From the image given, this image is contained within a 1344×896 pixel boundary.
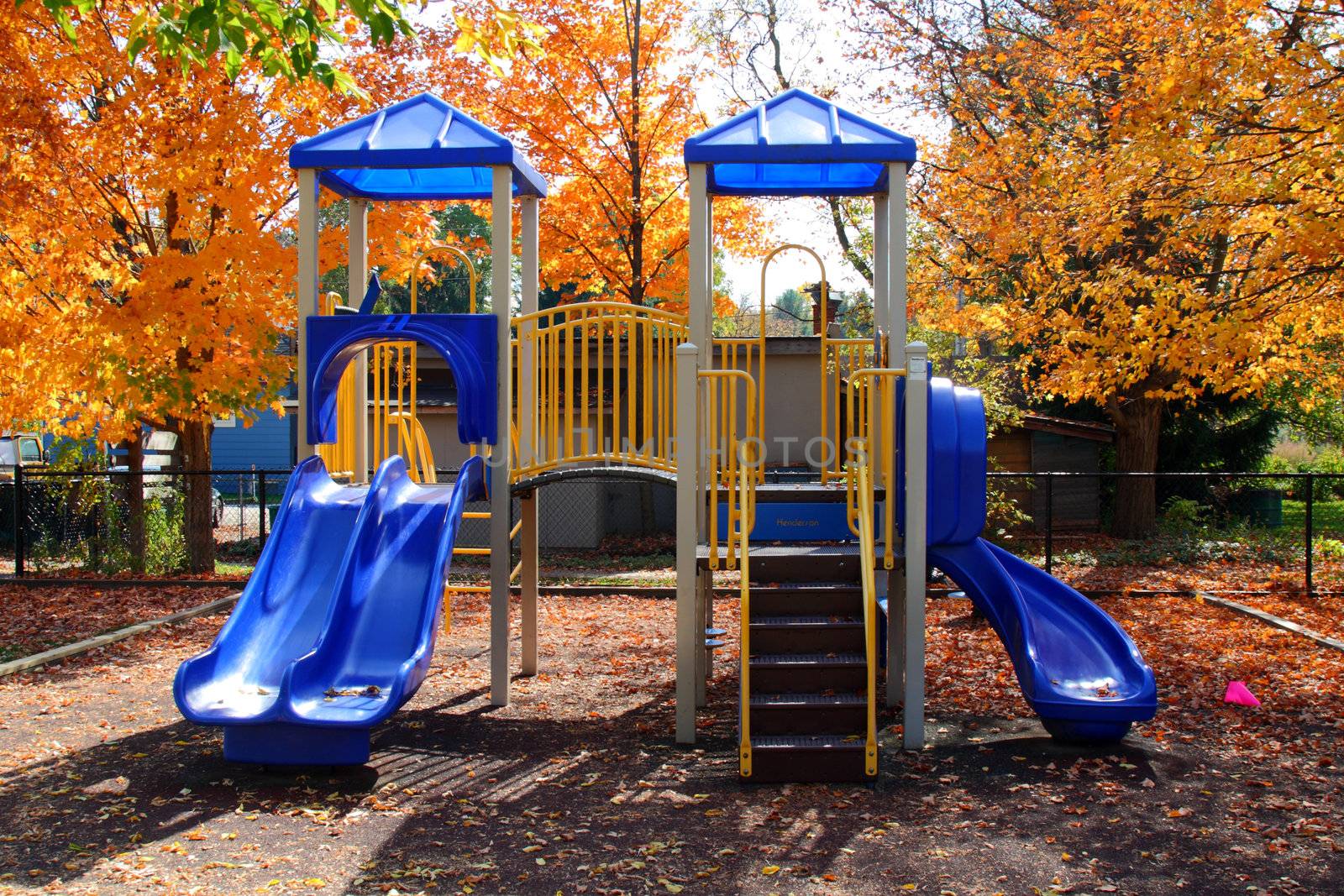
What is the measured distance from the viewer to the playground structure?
5801 mm

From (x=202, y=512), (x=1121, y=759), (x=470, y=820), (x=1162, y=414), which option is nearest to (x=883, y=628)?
(x=1121, y=759)

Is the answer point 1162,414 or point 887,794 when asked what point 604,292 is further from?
point 887,794

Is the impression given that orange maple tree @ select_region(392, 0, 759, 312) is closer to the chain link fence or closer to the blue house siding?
the chain link fence

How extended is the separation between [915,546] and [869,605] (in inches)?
32.1

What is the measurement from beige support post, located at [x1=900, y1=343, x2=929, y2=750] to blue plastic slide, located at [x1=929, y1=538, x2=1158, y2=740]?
40 centimetres

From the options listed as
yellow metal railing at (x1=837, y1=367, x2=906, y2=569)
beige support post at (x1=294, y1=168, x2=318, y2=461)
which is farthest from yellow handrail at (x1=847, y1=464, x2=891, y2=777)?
beige support post at (x1=294, y1=168, x2=318, y2=461)

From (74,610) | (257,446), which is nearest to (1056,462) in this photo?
(74,610)

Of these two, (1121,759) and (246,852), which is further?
(1121,759)

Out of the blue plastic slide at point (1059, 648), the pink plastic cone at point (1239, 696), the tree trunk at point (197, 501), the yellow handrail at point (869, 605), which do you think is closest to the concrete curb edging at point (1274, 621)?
the pink plastic cone at point (1239, 696)

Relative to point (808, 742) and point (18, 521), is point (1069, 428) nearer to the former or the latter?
point (808, 742)

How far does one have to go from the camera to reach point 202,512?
12.9 m

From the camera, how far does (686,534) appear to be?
6352 mm

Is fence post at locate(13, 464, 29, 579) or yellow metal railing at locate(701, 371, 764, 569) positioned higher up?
yellow metal railing at locate(701, 371, 764, 569)

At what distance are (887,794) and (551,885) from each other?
6.39 feet
